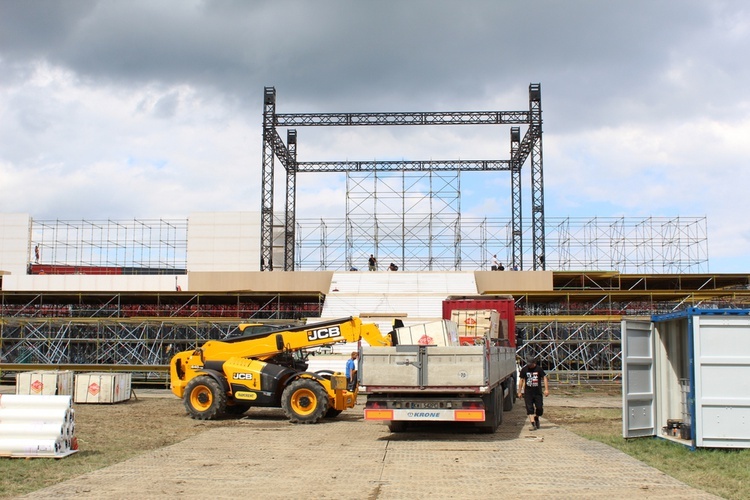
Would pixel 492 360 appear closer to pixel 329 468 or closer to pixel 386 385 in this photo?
pixel 386 385

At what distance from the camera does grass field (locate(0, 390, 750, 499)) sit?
32.8 feet

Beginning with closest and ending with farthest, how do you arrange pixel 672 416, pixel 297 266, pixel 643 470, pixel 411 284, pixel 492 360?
pixel 643 470 < pixel 672 416 < pixel 492 360 < pixel 411 284 < pixel 297 266

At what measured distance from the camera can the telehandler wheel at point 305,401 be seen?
17.6 metres

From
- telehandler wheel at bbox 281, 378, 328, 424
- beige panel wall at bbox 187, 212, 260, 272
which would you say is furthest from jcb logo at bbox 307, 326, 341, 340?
beige panel wall at bbox 187, 212, 260, 272

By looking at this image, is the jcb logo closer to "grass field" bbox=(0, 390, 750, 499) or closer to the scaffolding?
"grass field" bbox=(0, 390, 750, 499)

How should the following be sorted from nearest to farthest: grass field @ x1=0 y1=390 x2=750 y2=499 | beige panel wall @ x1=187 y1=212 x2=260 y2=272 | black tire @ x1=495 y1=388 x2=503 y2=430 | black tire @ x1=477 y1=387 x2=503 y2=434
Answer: grass field @ x1=0 y1=390 x2=750 y2=499 → black tire @ x1=477 y1=387 x2=503 y2=434 → black tire @ x1=495 y1=388 x2=503 y2=430 → beige panel wall @ x1=187 y1=212 x2=260 y2=272

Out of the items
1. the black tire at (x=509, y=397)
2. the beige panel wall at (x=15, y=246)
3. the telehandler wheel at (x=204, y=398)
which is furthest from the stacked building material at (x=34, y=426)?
the beige panel wall at (x=15, y=246)

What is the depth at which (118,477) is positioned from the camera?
1036 centimetres

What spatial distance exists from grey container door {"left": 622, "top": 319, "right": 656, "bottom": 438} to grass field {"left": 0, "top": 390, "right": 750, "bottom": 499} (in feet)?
0.96

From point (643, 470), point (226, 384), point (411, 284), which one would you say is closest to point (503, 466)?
point (643, 470)

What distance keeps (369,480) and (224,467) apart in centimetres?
243

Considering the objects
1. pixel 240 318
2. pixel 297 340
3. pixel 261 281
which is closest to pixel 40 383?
pixel 297 340

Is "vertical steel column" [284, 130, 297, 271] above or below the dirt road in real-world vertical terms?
above

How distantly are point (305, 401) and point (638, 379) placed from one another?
768 centimetres
